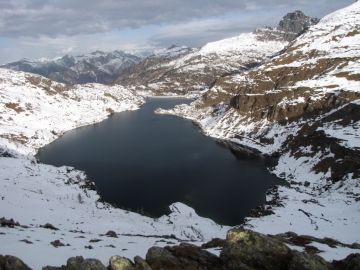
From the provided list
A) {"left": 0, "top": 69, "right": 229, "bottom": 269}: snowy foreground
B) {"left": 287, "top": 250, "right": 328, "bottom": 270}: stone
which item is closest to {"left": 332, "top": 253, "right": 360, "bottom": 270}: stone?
{"left": 287, "top": 250, "right": 328, "bottom": 270}: stone

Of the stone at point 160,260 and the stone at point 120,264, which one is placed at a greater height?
the stone at point 120,264

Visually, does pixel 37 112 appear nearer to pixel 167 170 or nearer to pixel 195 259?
pixel 167 170

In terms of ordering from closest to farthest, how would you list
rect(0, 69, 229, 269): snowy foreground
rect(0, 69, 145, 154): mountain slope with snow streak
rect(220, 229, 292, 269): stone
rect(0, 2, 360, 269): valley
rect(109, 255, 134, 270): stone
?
1. rect(109, 255, 134, 270): stone
2. rect(220, 229, 292, 269): stone
3. rect(0, 69, 229, 269): snowy foreground
4. rect(0, 2, 360, 269): valley
5. rect(0, 69, 145, 154): mountain slope with snow streak

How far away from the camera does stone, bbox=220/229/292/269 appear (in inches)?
562

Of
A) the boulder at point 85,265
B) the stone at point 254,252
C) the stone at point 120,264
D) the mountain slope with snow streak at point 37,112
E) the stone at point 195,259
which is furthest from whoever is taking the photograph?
the mountain slope with snow streak at point 37,112

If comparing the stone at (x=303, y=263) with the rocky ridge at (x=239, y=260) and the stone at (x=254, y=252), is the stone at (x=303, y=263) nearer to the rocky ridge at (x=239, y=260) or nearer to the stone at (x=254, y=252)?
the rocky ridge at (x=239, y=260)

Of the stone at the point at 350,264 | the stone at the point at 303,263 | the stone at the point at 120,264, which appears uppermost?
the stone at the point at 120,264

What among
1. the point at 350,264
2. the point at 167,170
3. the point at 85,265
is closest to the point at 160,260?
the point at 85,265

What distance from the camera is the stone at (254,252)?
14.3 m

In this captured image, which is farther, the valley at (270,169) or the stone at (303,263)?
the valley at (270,169)

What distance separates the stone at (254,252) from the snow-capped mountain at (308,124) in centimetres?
2774

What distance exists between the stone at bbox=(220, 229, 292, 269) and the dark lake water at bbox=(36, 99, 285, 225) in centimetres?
3384

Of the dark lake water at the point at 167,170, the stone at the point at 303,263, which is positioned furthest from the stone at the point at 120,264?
the dark lake water at the point at 167,170

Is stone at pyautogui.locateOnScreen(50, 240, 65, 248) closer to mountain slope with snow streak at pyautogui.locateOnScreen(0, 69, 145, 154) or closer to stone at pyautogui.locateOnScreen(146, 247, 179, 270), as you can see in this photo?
stone at pyautogui.locateOnScreen(146, 247, 179, 270)
